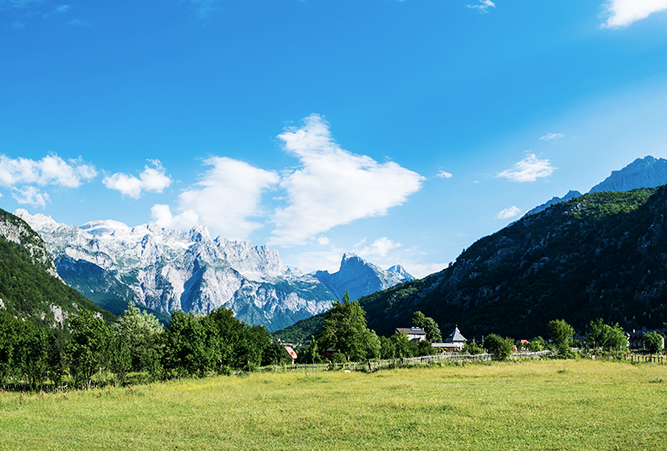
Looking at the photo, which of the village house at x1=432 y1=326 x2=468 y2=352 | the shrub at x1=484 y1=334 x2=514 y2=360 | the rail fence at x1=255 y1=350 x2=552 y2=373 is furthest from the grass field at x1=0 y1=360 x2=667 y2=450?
the village house at x1=432 y1=326 x2=468 y2=352

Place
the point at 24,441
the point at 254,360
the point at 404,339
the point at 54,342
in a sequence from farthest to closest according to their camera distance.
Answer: the point at 404,339 → the point at 254,360 → the point at 54,342 → the point at 24,441

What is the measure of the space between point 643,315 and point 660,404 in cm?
16586

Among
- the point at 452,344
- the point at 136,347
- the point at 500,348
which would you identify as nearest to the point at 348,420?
the point at 136,347

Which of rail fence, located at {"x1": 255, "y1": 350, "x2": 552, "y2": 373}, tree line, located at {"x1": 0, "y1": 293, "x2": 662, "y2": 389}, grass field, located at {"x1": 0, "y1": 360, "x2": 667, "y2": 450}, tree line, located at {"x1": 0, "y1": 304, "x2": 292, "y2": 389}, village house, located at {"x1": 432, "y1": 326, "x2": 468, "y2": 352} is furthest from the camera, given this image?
village house, located at {"x1": 432, "y1": 326, "x2": 468, "y2": 352}

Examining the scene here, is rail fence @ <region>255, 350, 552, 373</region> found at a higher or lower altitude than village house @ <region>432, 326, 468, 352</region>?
higher

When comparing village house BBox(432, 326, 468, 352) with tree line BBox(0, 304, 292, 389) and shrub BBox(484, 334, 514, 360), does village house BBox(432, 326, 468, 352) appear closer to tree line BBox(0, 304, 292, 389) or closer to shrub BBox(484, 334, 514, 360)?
shrub BBox(484, 334, 514, 360)

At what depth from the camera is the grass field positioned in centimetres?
1808

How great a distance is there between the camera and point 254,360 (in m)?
72.6

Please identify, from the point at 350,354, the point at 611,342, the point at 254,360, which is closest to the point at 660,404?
the point at 350,354

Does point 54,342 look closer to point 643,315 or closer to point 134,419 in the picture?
point 134,419

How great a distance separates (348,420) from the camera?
75.5 feet

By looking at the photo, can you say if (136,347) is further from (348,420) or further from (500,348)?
(500,348)

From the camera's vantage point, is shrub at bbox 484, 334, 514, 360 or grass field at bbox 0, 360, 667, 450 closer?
grass field at bbox 0, 360, 667, 450

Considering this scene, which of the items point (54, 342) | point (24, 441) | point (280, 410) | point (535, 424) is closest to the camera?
point (24, 441)
